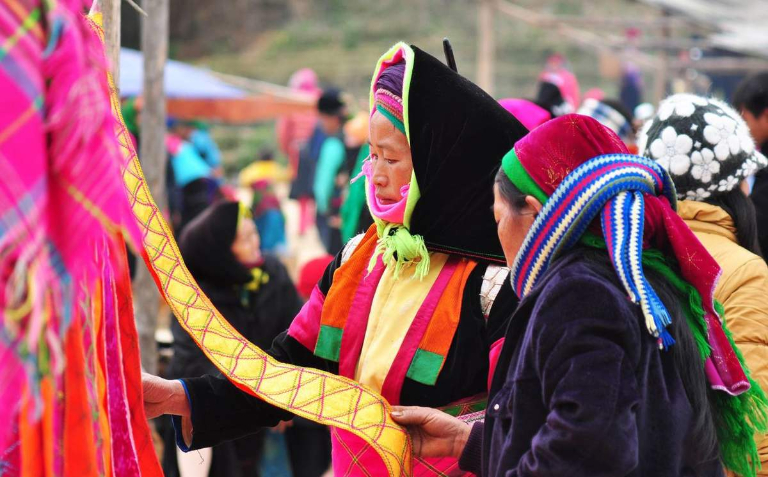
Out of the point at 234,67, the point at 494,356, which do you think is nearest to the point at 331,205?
the point at 494,356

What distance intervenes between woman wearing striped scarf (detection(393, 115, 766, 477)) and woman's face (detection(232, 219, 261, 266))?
8.30 ft

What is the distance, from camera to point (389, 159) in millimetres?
2443

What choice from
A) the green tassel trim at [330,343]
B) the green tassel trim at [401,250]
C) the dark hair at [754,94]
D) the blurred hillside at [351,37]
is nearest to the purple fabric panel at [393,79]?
the green tassel trim at [401,250]

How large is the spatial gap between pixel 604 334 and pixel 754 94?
274 cm

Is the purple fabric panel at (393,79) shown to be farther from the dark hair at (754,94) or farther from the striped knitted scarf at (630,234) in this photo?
the dark hair at (754,94)

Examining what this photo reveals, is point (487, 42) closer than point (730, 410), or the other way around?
point (730, 410)

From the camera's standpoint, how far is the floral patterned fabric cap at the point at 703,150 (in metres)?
2.98

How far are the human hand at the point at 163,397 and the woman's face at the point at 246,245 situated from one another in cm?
203

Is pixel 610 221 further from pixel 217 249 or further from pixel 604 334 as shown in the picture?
pixel 217 249

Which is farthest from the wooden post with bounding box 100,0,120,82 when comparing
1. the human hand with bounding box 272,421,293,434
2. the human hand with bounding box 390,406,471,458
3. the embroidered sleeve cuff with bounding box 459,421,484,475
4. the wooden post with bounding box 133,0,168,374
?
the human hand with bounding box 272,421,293,434

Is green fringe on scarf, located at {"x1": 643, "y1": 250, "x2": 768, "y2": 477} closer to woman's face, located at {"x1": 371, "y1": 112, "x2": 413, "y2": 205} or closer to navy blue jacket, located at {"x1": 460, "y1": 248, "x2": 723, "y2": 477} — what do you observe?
navy blue jacket, located at {"x1": 460, "y1": 248, "x2": 723, "y2": 477}

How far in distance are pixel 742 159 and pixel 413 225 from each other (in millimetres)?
1218

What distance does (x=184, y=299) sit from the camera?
231 centimetres

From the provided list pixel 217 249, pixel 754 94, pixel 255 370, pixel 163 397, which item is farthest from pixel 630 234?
pixel 217 249
